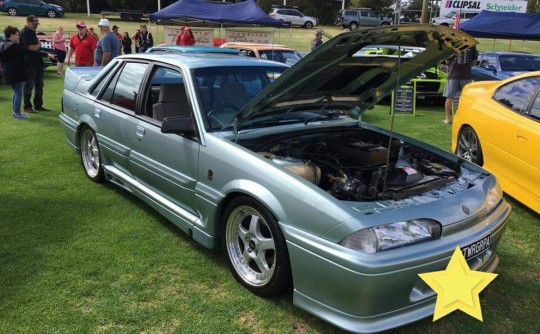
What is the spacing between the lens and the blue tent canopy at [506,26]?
579 inches

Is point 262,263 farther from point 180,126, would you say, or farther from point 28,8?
point 28,8

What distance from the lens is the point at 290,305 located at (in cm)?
289

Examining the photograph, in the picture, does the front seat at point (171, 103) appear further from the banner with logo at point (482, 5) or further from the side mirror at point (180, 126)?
the banner with logo at point (482, 5)

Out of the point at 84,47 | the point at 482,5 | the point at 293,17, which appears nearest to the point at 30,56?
the point at 84,47

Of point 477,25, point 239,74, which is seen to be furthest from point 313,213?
point 477,25

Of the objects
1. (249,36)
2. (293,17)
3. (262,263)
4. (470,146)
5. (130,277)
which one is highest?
(293,17)

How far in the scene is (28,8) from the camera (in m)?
34.2

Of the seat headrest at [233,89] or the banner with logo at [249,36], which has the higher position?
the banner with logo at [249,36]

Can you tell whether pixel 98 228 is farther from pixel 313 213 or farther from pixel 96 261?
pixel 313 213

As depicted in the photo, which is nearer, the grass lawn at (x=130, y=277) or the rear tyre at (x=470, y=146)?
the grass lawn at (x=130, y=277)

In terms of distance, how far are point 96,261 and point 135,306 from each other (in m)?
0.72

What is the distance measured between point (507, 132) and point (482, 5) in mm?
27415

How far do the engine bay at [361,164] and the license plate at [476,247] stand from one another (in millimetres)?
430

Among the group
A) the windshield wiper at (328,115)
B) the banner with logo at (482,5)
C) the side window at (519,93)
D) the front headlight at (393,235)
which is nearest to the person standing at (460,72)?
the side window at (519,93)
